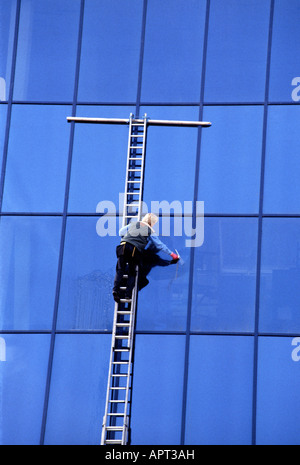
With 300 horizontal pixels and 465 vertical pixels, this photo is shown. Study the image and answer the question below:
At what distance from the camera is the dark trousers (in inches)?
649

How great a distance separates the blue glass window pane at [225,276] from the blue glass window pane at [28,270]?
250cm

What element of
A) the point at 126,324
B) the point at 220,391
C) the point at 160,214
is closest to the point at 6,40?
the point at 160,214

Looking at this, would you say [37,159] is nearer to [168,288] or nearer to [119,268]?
[119,268]

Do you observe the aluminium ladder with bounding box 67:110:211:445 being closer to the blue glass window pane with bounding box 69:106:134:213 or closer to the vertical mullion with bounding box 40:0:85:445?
the blue glass window pane with bounding box 69:106:134:213

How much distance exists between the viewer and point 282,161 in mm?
17188

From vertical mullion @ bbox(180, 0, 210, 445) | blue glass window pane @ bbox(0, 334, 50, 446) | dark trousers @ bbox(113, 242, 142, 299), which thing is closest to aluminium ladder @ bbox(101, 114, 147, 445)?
dark trousers @ bbox(113, 242, 142, 299)

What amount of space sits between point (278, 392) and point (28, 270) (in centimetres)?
473

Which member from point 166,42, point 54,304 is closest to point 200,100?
point 166,42

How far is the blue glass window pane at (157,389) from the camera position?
16.2 m

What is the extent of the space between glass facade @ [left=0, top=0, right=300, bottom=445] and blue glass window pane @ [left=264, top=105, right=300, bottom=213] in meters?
0.02

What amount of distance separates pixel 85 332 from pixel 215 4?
20.7 ft

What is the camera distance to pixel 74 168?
57.5 ft

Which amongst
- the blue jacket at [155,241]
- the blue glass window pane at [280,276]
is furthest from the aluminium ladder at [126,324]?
the blue glass window pane at [280,276]

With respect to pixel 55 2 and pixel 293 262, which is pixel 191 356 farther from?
pixel 55 2
